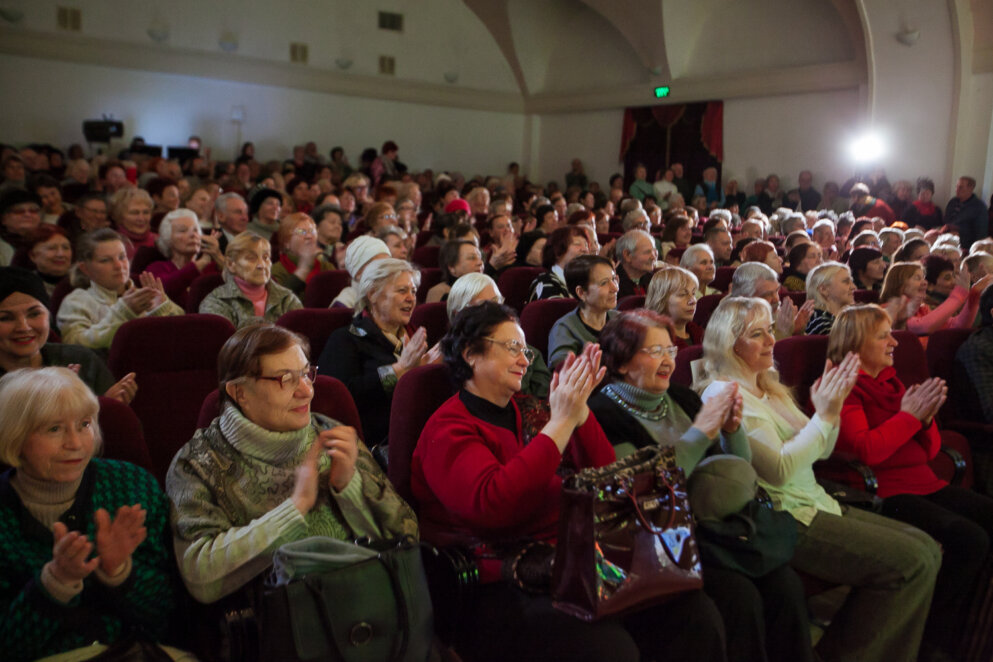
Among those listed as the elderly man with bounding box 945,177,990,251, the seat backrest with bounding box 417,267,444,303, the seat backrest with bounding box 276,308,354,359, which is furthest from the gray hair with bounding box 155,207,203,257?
the elderly man with bounding box 945,177,990,251

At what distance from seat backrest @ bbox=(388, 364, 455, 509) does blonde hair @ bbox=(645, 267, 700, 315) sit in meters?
→ 1.42

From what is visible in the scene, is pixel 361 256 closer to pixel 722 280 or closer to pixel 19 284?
pixel 19 284

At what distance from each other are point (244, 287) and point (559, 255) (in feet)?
5.36

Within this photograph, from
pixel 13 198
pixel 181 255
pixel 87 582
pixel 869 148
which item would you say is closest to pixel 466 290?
pixel 87 582

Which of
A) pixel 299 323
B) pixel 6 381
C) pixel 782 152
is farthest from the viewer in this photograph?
pixel 782 152

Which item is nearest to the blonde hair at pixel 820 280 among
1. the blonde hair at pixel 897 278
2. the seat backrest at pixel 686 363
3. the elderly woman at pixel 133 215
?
the blonde hair at pixel 897 278

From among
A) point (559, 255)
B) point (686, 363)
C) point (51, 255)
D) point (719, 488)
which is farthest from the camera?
point (559, 255)

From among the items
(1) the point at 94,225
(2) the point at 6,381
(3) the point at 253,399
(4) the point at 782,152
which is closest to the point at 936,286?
(3) the point at 253,399

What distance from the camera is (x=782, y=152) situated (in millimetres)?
12641

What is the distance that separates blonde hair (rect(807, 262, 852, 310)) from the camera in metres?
3.68

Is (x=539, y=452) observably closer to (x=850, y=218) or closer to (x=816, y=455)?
(x=816, y=455)

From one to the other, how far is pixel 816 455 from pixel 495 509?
1049 millimetres

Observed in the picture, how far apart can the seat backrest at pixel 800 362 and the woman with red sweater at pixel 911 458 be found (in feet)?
0.58

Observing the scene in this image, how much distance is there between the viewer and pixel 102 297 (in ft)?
10.3
